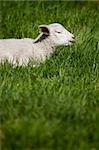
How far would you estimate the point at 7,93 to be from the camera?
529cm

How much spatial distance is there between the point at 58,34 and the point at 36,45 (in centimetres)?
36

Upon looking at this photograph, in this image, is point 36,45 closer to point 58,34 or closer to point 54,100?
point 58,34

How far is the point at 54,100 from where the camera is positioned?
16.5 ft

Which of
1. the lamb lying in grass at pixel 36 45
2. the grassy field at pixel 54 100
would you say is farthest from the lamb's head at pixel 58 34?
the grassy field at pixel 54 100

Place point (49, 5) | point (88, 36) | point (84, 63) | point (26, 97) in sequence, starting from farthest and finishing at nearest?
point (49, 5) → point (88, 36) → point (84, 63) → point (26, 97)

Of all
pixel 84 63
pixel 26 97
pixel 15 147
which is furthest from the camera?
pixel 84 63

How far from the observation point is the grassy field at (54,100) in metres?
4.28

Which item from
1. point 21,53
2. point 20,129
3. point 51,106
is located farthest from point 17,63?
point 20,129

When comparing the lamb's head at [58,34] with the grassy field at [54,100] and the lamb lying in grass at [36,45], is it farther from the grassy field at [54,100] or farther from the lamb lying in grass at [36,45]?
the grassy field at [54,100]

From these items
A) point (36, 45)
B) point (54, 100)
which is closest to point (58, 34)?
point (36, 45)

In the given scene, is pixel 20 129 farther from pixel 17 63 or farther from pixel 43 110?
pixel 17 63

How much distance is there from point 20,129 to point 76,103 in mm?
935

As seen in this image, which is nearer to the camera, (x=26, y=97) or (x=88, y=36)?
(x=26, y=97)

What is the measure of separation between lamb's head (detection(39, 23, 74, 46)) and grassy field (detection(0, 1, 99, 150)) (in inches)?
4.1
